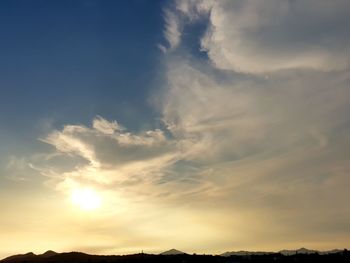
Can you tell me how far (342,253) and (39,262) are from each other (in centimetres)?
9276

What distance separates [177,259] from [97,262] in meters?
26.3

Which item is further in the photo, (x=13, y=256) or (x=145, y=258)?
(x=13, y=256)

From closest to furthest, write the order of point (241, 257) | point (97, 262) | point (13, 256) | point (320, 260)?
point (320, 260) < point (241, 257) < point (97, 262) < point (13, 256)

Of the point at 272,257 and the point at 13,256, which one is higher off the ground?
the point at 13,256

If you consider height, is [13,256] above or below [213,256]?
above

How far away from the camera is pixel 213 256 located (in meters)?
134

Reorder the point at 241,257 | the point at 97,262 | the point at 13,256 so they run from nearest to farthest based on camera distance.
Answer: the point at 241,257, the point at 97,262, the point at 13,256

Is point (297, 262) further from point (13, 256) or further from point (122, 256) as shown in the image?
point (13, 256)

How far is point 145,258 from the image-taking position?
136375 mm

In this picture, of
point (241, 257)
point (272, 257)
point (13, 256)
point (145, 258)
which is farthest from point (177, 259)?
point (13, 256)

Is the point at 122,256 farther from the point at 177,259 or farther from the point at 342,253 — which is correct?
the point at 342,253

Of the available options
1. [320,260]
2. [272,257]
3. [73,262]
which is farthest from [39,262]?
[320,260]

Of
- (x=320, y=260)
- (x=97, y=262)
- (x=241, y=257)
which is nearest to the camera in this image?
(x=320, y=260)

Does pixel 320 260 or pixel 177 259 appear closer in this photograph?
pixel 320 260
